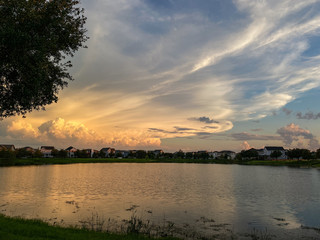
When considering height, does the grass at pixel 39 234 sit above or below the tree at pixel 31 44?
below

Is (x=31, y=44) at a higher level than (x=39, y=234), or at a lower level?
higher

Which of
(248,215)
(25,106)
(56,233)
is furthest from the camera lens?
(248,215)

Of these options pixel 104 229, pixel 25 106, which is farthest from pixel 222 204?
pixel 25 106

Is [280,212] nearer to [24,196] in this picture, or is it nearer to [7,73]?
[7,73]

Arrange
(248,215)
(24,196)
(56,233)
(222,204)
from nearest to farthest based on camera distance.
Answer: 1. (56,233)
2. (248,215)
3. (222,204)
4. (24,196)

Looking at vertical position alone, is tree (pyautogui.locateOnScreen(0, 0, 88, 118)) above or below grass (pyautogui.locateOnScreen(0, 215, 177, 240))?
above

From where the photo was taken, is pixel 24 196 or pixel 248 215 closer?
pixel 248 215

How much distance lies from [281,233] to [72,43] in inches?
1189

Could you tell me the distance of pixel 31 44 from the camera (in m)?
21.0

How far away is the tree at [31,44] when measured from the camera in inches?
815

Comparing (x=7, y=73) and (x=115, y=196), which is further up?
(x=7, y=73)

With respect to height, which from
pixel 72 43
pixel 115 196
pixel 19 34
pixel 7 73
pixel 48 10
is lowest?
pixel 115 196

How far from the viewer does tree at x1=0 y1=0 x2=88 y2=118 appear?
2070 cm

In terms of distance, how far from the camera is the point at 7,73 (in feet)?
77.2
